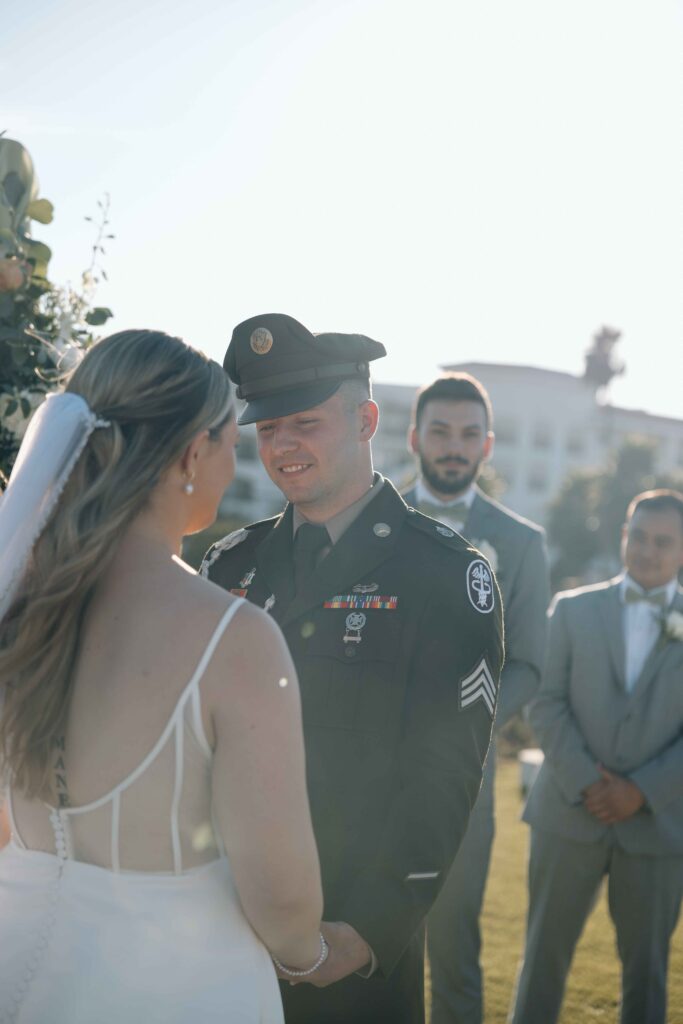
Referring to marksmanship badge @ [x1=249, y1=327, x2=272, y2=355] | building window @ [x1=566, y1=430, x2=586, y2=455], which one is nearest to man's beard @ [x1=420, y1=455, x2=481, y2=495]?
marksmanship badge @ [x1=249, y1=327, x2=272, y2=355]

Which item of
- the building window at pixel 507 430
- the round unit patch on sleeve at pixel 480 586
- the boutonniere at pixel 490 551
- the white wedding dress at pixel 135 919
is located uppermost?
the building window at pixel 507 430

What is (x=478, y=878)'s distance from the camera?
4.31 meters

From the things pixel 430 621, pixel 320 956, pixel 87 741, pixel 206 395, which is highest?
pixel 206 395

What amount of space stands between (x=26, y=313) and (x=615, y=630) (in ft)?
10.8

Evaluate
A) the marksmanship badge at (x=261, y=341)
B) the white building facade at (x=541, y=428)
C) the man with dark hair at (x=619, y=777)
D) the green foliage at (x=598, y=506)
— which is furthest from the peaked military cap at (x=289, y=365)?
the white building facade at (x=541, y=428)

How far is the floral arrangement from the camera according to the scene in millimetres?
2787

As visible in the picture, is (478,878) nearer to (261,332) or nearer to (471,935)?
(471,935)

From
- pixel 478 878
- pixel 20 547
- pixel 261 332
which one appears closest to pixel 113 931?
pixel 20 547

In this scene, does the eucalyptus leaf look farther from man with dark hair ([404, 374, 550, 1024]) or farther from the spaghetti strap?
man with dark hair ([404, 374, 550, 1024])

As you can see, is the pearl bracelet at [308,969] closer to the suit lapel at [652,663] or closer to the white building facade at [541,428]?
the suit lapel at [652,663]

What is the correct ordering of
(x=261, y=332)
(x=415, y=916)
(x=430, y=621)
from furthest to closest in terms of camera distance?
(x=261, y=332)
(x=430, y=621)
(x=415, y=916)

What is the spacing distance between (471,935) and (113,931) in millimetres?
2817

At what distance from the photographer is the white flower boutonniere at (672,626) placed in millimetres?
4812

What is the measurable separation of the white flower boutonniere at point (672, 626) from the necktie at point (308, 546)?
2.52m
